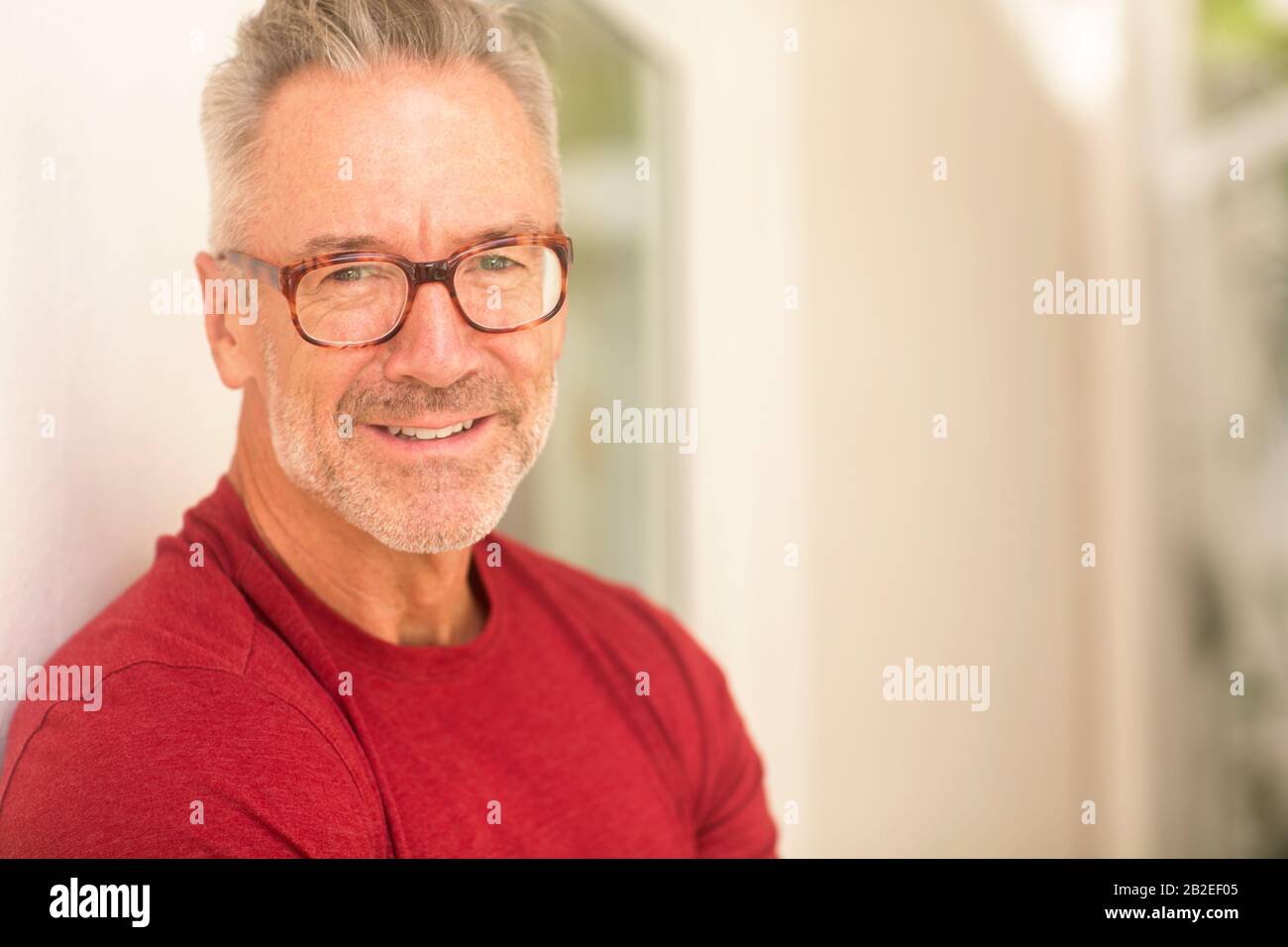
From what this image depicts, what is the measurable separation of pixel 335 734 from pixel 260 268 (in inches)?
15.9

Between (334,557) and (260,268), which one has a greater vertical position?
(260,268)

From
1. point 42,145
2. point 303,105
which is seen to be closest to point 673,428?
point 303,105

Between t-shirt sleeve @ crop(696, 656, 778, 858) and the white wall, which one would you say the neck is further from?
t-shirt sleeve @ crop(696, 656, 778, 858)

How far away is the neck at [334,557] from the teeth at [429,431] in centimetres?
10

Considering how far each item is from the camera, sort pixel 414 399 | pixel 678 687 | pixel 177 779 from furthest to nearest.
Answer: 1. pixel 678 687
2. pixel 414 399
3. pixel 177 779

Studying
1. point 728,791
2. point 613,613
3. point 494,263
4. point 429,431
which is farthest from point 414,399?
point 728,791

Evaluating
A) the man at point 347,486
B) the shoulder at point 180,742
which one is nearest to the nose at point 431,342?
the man at point 347,486

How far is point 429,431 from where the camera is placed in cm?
96

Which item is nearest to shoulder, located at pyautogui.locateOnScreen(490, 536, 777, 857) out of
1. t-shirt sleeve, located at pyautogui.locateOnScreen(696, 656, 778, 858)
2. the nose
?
t-shirt sleeve, located at pyautogui.locateOnScreen(696, 656, 778, 858)

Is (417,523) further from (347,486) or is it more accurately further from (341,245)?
(341,245)

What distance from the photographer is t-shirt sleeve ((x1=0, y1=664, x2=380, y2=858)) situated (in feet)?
2.69

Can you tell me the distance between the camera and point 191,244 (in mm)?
975

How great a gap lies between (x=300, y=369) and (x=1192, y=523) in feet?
5.91

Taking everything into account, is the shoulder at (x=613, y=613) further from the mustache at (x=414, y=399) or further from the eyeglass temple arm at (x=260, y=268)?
the eyeglass temple arm at (x=260, y=268)
